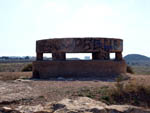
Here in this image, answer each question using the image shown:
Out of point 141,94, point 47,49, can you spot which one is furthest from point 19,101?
point 47,49

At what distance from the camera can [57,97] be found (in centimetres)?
707

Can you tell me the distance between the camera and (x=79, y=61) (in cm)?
1152

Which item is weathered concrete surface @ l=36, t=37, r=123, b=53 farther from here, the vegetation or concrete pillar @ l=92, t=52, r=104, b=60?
the vegetation

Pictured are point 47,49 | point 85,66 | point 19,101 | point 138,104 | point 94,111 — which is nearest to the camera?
point 94,111

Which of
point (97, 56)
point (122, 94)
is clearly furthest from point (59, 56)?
point (122, 94)

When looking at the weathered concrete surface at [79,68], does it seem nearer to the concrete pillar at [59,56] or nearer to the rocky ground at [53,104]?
the concrete pillar at [59,56]

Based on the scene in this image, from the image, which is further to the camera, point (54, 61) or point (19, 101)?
point (54, 61)

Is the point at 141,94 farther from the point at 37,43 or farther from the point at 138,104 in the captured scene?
the point at 37,43

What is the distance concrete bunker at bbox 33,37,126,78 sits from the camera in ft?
37.8

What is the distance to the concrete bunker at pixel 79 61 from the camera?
11.5 metres

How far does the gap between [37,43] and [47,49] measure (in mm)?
959

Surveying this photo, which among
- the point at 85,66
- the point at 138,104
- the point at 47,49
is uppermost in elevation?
the point at 47,49

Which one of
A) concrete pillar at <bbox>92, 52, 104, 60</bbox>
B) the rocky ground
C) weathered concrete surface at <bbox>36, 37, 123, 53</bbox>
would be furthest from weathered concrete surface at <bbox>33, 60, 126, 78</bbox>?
the rocky ground

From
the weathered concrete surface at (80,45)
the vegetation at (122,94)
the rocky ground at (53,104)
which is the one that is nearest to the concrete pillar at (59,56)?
the weathered concrete surface at (80,45)
